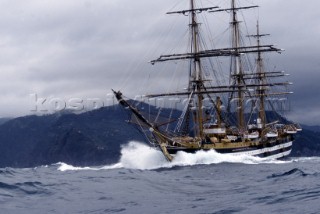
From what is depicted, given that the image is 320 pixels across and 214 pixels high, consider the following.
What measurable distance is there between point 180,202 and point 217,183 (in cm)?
1176

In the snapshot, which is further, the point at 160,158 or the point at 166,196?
the point at 160,158

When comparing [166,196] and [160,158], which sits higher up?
[166,196]

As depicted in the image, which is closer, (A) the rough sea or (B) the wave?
(A) the rough sea

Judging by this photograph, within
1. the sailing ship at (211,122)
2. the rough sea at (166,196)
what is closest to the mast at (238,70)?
the sailing ship at (211,122)

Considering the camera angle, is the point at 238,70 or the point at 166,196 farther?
the point at 238,70

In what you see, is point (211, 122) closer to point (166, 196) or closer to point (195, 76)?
point (195, 76)

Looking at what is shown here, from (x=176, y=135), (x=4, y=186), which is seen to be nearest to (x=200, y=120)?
(x=176, y=135)

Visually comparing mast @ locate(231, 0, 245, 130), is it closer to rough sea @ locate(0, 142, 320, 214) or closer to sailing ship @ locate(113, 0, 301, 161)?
sailing ship @ locate(113, 0, 301, 161)

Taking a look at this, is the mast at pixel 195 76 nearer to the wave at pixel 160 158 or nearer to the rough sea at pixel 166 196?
the wave at pixel 160 158

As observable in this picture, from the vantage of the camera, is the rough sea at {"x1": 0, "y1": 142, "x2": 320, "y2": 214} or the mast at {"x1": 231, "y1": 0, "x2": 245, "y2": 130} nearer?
the rough sea at {"x1": 0, "y1": 142, "x2": 320, "y2": 214}

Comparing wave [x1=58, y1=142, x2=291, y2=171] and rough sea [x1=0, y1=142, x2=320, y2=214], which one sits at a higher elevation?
rough sea [x1=0, y1=142, x2=320, y2=214]

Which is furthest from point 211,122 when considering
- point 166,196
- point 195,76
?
point 166,196

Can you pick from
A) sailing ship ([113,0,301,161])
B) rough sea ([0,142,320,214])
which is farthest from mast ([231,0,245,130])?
rough sea ([0,142,320,214])

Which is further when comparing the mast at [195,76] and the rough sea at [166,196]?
the mast at [195,76]
